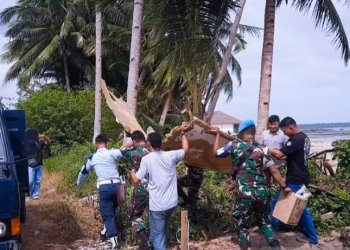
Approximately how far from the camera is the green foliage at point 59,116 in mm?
22828

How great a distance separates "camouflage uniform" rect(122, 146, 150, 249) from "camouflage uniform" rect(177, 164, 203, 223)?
904 millimetres

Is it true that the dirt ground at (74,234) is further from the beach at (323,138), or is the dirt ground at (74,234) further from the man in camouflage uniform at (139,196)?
the beach at (323,138)

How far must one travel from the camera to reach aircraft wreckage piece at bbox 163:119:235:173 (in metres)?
6.23

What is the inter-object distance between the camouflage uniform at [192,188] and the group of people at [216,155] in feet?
3.24

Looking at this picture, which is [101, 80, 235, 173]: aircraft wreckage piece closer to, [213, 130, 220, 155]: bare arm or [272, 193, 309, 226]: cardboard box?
[213, 130, 220, 155]: bare arm

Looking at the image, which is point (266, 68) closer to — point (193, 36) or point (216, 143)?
point (193, 36)

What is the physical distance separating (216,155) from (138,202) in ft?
4.38

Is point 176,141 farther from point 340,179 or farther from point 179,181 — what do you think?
point 340,179

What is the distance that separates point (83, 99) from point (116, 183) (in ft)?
59.5

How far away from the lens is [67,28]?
27672mm

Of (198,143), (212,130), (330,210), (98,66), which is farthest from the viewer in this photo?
(98,66)

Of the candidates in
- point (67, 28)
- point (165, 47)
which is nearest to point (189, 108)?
point (165, 47)

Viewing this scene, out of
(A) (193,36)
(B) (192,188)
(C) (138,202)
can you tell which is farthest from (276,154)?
(A) (193,36)

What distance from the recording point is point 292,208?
6219 mm
